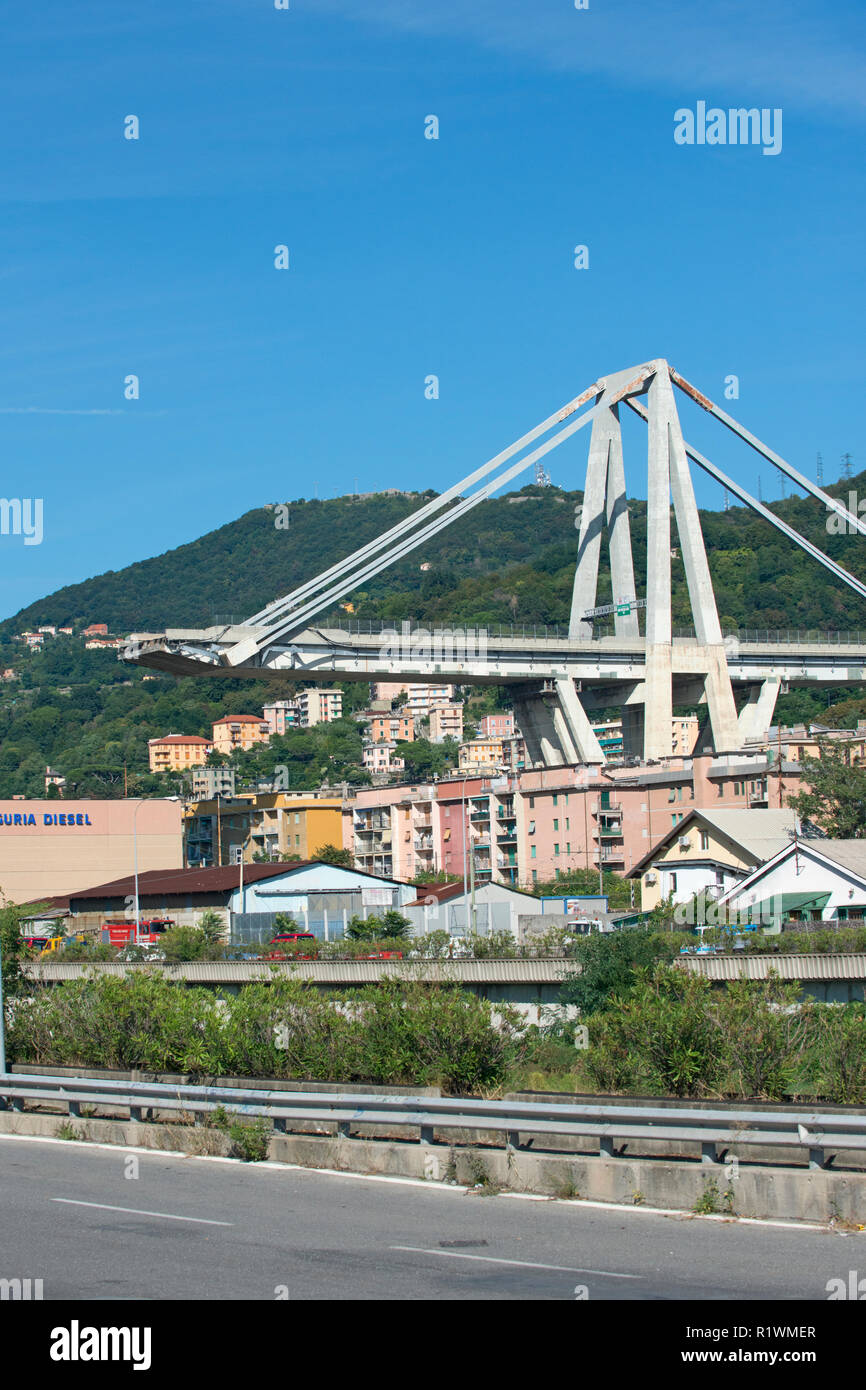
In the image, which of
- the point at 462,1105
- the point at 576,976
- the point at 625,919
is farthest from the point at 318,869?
the point at 462,1105

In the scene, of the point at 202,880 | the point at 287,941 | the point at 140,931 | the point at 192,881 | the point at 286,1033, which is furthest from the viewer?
the point at 192,881

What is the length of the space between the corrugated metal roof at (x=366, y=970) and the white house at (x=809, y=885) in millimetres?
10920

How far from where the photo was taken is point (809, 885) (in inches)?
1933

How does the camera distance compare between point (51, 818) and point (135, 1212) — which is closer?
point (135, 1212)

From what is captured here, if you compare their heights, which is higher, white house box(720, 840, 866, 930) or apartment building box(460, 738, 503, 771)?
apartment building box(460, 738, 503, 771)

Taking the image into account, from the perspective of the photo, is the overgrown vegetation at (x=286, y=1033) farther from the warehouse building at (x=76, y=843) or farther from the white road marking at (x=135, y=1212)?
the warehouse building at (x=76, y=843)

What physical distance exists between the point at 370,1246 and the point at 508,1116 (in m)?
3.28

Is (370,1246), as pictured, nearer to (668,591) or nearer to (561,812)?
(668,591)

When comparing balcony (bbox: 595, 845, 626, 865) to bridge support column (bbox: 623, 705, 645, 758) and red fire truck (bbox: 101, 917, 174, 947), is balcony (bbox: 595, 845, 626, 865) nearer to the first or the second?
bridge support column (bbox: 623, 705, 645, 758)

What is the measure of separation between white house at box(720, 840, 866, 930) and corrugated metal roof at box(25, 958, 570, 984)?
10920mm

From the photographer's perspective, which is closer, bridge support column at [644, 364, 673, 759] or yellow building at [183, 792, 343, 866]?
bridge support column at [644, 364, 673, 759]

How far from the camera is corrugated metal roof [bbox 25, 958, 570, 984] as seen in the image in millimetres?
38188

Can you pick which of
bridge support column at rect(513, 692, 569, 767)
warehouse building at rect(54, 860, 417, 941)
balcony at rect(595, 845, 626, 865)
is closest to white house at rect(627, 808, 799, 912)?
warehouse building at rect(54, 860, 417, 941)

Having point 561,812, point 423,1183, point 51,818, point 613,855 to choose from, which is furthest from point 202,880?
point 423,1183
